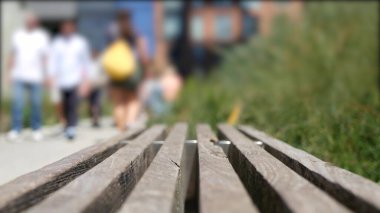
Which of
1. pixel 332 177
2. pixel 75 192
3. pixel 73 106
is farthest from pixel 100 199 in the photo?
pixel 73 106

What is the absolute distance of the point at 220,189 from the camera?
2092 mm

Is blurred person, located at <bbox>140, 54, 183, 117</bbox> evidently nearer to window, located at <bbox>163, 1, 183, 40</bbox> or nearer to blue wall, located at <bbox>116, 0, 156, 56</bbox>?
window, located at <bbox>163, 1, 183, 40</bbox>

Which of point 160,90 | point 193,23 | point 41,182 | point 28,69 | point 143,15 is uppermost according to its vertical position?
point 143,15

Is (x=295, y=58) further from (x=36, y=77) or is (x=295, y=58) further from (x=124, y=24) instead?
(x=36, y=77)

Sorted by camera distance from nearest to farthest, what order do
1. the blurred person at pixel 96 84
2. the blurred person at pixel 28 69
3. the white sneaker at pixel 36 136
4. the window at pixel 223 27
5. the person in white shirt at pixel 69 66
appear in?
the white sneaker at pixel 36 136 < the blurred person at pixel 28 69 < the person in white shirt at pixel 69 66 < the blurred person at pixel 96 84 < the window at pixel 223 27

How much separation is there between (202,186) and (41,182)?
25.2 inches

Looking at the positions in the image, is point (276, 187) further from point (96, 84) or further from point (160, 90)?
point (160, 90)

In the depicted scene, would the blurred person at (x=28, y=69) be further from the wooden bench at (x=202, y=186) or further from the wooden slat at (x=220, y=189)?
the wooden slat at (x=220, y=189)

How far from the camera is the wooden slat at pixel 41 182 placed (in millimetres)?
2060

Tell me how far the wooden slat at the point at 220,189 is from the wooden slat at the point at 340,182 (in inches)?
12.8

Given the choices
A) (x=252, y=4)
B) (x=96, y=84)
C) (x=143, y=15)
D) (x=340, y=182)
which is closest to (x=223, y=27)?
(x=252, y=4)

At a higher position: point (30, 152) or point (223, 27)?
point (223, 27)

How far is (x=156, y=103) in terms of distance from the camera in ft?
37.0

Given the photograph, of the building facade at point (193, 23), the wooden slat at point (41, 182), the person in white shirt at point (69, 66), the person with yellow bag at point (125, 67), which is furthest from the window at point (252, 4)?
the wooden slat at point (41, 182)
